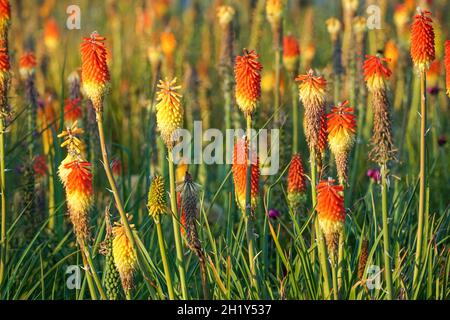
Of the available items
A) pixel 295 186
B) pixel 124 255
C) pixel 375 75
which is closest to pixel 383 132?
pixel 375 75

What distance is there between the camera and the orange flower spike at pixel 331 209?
10.5ft

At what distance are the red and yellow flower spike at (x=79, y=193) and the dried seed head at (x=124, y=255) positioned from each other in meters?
0.15

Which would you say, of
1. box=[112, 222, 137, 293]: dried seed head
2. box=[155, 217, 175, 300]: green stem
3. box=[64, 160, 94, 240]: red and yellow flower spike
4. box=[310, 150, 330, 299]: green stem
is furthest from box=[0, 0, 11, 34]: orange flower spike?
box=[310, 150, 330, 299]: green stem

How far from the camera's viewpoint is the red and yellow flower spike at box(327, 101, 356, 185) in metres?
3.38

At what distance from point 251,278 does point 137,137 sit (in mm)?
4285

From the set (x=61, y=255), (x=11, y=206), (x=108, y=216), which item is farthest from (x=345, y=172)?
(x=11, y=206)

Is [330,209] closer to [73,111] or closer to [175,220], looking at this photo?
[175,220]

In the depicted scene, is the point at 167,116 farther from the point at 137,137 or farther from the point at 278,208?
the point at 137,137

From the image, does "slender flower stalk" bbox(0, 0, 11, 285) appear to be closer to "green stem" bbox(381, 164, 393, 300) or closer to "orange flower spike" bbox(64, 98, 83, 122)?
"orange flower spike" bbox(64, 98, 83, 122)

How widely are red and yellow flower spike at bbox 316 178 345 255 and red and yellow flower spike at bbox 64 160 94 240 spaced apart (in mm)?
831

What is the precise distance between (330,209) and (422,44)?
0.79m

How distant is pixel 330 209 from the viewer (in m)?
3.20

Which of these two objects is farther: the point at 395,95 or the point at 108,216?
the point at 395,95
